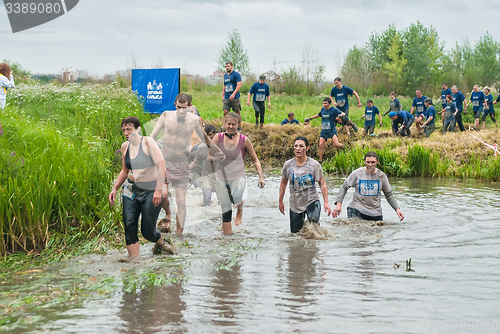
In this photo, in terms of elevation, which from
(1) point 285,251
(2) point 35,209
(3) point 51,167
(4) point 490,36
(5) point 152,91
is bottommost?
(1) point 285,251

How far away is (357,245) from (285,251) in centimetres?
111

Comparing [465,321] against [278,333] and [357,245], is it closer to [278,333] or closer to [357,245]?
[278,333]

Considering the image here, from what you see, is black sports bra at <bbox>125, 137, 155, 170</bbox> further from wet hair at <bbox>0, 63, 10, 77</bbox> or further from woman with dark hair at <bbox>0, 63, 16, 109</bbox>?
wet hair at <bbox>0, 63, 10, 77</bbox>

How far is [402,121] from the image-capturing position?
1847cm

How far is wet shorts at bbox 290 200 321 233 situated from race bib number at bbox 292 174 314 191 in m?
0.28

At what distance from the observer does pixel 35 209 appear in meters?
6.10

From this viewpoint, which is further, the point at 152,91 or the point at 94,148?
the point at 152,91

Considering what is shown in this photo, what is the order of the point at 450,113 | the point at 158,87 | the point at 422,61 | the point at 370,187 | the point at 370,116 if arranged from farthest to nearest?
the point at 422,61
the point at 450,113
the point at 370,116
the point at 158,87
the point at 370,187

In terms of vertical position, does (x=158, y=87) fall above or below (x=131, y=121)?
above

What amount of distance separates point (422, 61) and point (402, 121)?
46.9m

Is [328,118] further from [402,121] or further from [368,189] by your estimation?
[368,189]

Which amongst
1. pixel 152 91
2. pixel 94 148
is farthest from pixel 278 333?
pixel 152 91

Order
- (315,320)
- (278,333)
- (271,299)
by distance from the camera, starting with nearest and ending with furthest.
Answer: (278,333) < (315,320) < (271,299)

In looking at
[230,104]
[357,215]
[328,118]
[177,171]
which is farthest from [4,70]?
[328,118]
